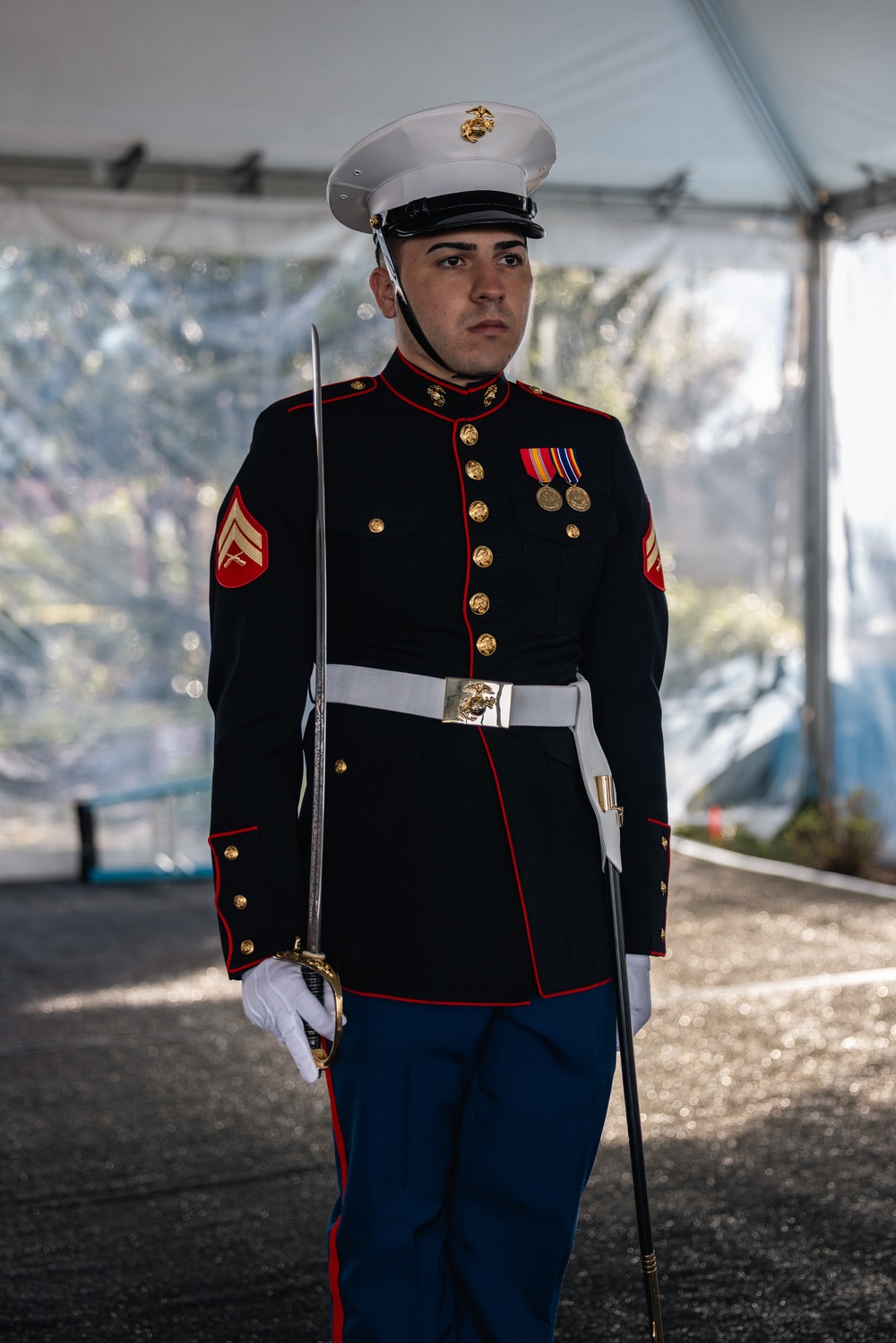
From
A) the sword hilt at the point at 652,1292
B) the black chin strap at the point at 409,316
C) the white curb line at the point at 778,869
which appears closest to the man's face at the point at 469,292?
the black chin strap at the point at 409,316

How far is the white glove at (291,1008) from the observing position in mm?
1415

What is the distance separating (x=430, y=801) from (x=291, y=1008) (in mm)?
253

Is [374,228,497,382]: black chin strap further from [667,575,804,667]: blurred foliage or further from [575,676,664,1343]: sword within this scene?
[667,575,804,667]: blurred foliage

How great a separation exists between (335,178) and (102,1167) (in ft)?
6.60

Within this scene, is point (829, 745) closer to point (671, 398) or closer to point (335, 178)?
point (671, 398)

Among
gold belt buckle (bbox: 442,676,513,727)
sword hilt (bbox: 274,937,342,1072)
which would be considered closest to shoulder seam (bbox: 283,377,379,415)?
gold belt buckle (bbox: 442,676,513,727)

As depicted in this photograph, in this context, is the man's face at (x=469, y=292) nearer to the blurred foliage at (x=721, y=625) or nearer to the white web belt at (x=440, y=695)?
the white web belt at (x=440, y=695)

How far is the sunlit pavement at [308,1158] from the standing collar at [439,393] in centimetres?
137

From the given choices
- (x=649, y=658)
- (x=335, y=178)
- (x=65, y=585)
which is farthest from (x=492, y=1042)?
(x=65, y=585)

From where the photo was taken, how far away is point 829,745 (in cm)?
650

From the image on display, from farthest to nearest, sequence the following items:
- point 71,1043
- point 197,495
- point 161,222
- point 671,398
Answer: point 671,398
point 197,495
point 161,222
point 71,1043

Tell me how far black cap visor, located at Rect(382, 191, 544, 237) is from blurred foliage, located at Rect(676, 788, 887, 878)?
478 cm

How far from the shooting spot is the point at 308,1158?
2.88 meters

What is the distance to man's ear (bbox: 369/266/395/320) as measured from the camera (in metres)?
1.63
